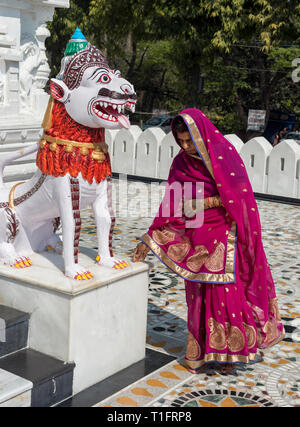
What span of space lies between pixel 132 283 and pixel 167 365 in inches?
22.3

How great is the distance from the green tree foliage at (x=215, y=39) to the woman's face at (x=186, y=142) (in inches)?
404

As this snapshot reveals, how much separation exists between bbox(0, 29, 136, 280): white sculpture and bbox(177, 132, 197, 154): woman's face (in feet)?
1.04

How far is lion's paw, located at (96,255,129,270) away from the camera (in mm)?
3388

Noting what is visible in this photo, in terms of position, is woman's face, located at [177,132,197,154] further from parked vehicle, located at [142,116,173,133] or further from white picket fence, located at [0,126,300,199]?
parked vehicle, located at [142,116,173,133]

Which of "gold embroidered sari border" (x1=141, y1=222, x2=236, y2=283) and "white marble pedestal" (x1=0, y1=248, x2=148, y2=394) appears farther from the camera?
"gold embroidered sari border" (x1=141, y1=222, x2=236, y2=283)

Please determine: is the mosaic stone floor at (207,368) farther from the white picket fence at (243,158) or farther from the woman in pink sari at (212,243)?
the white picket fence at (243,158)

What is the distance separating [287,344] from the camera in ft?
12.9

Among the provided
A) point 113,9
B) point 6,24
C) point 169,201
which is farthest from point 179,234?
point 113,9

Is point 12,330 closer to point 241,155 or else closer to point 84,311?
point 84,311

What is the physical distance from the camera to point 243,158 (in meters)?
9.04

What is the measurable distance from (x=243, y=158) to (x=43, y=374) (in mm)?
6663

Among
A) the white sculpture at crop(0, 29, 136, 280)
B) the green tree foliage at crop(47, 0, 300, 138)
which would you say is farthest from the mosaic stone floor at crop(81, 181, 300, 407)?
the green tree foliage at crop(47, 0, 300, 138)

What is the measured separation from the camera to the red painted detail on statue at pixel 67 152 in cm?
316

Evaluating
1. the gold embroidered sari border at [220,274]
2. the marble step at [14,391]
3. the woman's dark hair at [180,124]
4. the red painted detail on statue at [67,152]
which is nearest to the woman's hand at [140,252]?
the gold embroidered sari border at [220,274]
